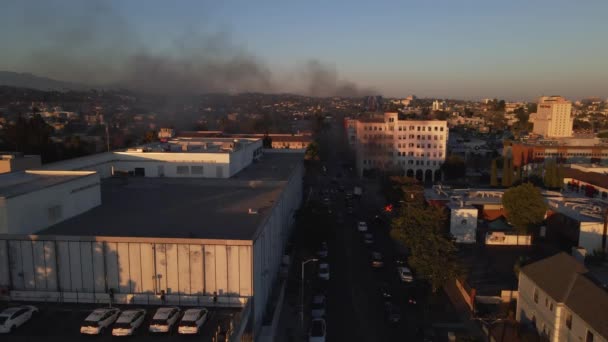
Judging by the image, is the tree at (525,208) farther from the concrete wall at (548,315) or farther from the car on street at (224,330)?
the car on street at (224,330)

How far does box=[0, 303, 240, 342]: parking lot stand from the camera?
8281 millimetres

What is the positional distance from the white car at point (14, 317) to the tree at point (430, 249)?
990 centimetres

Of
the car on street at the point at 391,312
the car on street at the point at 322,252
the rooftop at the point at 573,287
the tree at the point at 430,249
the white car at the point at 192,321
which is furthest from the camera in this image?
the car on street at the point at 322,252

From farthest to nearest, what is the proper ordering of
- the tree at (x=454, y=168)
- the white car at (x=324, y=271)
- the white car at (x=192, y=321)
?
the tree at (x=454, y=168) < the white car at (x=324, y=271) < the white car at (x=192, y=321)

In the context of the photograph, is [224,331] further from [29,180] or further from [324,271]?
[29,180]

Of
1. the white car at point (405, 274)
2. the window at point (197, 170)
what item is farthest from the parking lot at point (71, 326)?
the window at point (197, 170)

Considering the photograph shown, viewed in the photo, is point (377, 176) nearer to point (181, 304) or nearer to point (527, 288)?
point (527, 288)

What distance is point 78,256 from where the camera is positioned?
9.91 meters

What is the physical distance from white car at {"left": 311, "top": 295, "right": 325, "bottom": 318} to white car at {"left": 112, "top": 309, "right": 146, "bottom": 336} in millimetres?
5113

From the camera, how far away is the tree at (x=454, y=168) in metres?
37.9

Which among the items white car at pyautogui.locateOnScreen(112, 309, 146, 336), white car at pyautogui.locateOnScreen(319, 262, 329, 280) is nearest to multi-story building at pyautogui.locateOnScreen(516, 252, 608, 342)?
white car at pyautogui.locateOnScreen(319, 262, 329, 280)

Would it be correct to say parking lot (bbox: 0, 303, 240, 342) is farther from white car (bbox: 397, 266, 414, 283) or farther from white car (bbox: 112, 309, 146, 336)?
white car (bbox: 397, 266, 414, 283)

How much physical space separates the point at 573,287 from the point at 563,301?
0.42 metres

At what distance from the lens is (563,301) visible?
10.6 m
